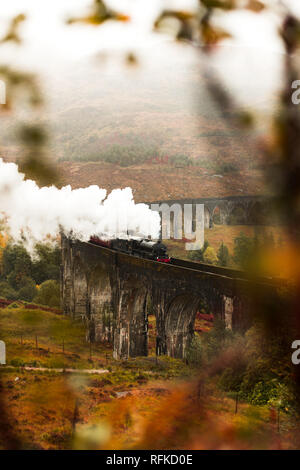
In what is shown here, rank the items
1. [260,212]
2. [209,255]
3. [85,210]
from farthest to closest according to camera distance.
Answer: [209,255] → [85,210] → [260,212]

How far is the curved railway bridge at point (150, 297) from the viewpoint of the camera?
2414 cm

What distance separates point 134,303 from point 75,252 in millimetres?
15792

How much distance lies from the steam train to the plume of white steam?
80cm

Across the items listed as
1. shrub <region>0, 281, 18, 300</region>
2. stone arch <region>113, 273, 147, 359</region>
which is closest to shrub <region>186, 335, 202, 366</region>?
stone arch <region>113, 273, 147, 359</region>

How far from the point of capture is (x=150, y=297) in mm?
36031

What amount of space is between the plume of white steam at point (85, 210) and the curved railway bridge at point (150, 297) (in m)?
2.11

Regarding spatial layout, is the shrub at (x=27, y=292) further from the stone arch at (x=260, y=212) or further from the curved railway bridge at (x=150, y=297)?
the stone arch at (x=260, y=212)

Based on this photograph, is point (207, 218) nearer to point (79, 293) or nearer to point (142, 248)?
point (79, 293)

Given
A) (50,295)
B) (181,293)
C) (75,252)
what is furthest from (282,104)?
(50,295)

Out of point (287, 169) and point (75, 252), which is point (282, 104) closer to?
point (287, 169)

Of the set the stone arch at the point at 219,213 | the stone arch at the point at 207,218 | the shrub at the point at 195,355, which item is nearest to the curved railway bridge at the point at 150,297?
the shrub at the point at 195,355

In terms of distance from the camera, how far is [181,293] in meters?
28.4

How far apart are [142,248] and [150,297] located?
Result: 16.4 ft

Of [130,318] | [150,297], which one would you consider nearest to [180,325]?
[150,297]
